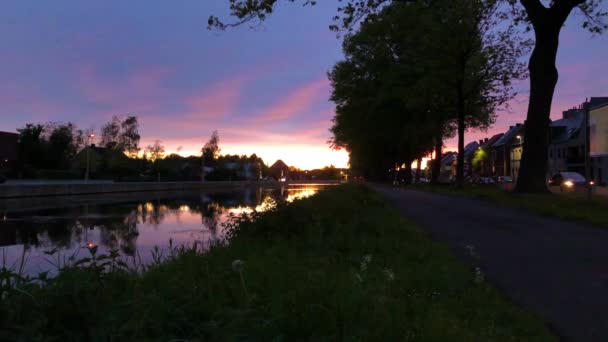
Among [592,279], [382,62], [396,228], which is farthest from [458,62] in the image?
[592,279]

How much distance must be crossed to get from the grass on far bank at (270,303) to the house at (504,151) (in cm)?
9906

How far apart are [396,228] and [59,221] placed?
1445 centimetres

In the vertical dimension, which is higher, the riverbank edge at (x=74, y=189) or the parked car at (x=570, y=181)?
the parked car at (x=570, y=181)

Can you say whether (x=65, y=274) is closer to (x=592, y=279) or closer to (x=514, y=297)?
(x=514, y=297)

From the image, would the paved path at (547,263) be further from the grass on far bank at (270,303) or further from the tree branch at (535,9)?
the tree branch at (535,9)

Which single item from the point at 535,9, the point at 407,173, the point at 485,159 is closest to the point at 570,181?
the point at 407,173

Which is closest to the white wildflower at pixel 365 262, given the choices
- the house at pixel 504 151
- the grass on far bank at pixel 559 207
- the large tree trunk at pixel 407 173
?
the grass on far bank at pixel 559 207

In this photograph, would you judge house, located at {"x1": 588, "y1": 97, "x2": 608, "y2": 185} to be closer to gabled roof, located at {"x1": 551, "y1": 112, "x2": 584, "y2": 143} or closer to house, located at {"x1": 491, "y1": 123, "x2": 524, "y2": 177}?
gabled roof, located at {"x1": 551, "y1": 112, "x2": 584, "y2": 143}

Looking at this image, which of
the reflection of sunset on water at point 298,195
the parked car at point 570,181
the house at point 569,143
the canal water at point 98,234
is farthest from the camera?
the house at point 569,143

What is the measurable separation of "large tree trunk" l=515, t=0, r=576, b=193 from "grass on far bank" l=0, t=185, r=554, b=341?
14.5 m

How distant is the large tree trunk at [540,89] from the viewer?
1955 centimetres

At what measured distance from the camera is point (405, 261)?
23.4 feet

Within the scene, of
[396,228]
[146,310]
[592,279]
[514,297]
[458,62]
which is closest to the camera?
[146,310]

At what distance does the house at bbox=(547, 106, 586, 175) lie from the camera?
7612cm
